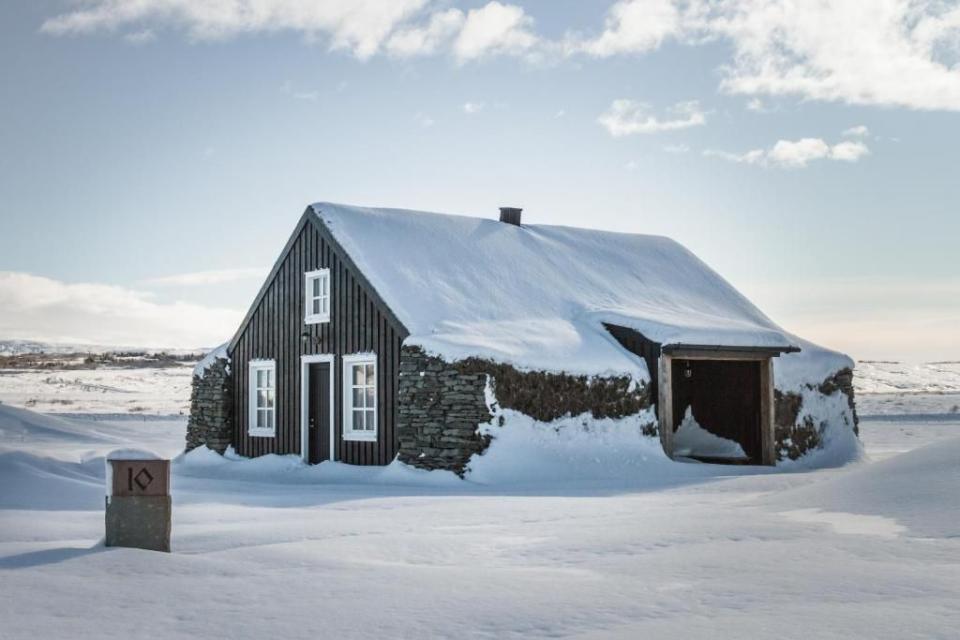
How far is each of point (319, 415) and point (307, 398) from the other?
516 mm

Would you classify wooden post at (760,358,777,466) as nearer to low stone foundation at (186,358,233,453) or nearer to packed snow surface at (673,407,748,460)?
packed snow surface at (673,407,748,460)

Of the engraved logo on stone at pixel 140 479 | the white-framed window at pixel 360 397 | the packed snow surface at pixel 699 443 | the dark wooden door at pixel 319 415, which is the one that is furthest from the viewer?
the packed snow surface at pixel 699 443

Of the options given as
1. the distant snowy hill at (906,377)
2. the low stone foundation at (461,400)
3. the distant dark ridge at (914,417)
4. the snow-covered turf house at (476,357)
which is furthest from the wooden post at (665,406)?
the distant snowy hill at (906,377)

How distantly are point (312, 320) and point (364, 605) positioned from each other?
1465 cm

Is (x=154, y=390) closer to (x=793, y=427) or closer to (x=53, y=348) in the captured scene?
(x=793, y=427)

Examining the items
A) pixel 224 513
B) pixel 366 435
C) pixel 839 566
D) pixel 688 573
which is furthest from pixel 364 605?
pixel 366 435

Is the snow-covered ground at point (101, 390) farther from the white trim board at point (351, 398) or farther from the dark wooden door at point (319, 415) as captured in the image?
the white trim board at point (351, 398)

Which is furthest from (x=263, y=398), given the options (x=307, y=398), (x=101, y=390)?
(x=101, y=390)

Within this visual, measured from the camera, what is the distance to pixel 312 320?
801 inches

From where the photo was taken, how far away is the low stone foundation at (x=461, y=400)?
671 inches

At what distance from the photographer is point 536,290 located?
21.8 metres

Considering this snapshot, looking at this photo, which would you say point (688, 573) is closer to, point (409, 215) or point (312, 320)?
point (312, 320)

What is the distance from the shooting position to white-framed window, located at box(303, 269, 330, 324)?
20.2m

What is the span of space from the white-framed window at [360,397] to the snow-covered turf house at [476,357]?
38mm
